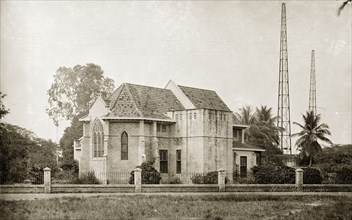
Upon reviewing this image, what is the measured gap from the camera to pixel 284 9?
137 feet

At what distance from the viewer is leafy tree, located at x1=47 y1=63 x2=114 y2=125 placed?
173 feet

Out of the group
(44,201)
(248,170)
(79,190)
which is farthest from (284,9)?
(44,201)

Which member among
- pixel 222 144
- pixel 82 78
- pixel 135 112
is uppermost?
pixel 82 78

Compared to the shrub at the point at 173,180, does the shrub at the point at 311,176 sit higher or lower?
higher

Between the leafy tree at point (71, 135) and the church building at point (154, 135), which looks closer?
the church building at point (154, 135)

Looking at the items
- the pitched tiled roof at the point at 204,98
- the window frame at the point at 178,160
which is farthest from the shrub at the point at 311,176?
the pitched tiled roof at the point at 204,98

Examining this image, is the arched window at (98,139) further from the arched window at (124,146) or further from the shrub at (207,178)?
the shrub at (207,178)

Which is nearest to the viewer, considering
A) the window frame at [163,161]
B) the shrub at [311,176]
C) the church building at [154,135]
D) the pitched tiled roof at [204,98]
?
the shrub at [311,176]

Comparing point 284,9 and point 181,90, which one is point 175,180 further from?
point 284,9

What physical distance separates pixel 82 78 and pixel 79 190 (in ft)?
86.6

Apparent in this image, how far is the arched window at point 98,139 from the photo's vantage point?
121 feet

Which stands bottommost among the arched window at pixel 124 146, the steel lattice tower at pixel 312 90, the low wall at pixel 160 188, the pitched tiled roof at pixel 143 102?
the low wall at pixel 160 188

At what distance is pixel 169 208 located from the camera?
20.5 meters

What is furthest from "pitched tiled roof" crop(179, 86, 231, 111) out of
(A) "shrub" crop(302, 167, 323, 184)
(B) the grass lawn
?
(B) the grass lawn
